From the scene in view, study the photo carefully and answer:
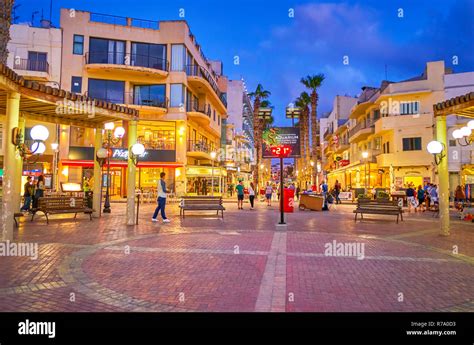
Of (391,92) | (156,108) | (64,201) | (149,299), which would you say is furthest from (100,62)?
(149,299)

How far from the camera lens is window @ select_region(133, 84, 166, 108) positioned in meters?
34.0

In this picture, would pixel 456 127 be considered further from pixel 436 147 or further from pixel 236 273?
pixel 236 273

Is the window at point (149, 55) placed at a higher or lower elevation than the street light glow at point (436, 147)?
higher

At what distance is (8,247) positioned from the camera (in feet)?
26.5

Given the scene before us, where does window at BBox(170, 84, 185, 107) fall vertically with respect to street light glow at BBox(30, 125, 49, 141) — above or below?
above

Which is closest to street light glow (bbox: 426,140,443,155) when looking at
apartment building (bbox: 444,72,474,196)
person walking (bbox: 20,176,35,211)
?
person walking (bbox: 20,176,35,211)

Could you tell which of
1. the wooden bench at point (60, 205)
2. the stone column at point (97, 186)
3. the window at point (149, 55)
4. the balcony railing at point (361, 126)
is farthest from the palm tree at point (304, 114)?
the wooden bench at point (60, 205)

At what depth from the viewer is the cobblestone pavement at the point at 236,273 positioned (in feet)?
15.3

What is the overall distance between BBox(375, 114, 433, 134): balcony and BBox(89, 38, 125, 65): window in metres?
26.8

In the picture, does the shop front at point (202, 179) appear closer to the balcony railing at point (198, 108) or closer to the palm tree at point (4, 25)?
the balcony railing at point (198, 108)

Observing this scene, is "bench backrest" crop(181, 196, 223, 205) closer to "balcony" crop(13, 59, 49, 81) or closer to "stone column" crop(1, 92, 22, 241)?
"stone column" crop(1, 92, 22, 241)

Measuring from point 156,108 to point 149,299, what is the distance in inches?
1184
